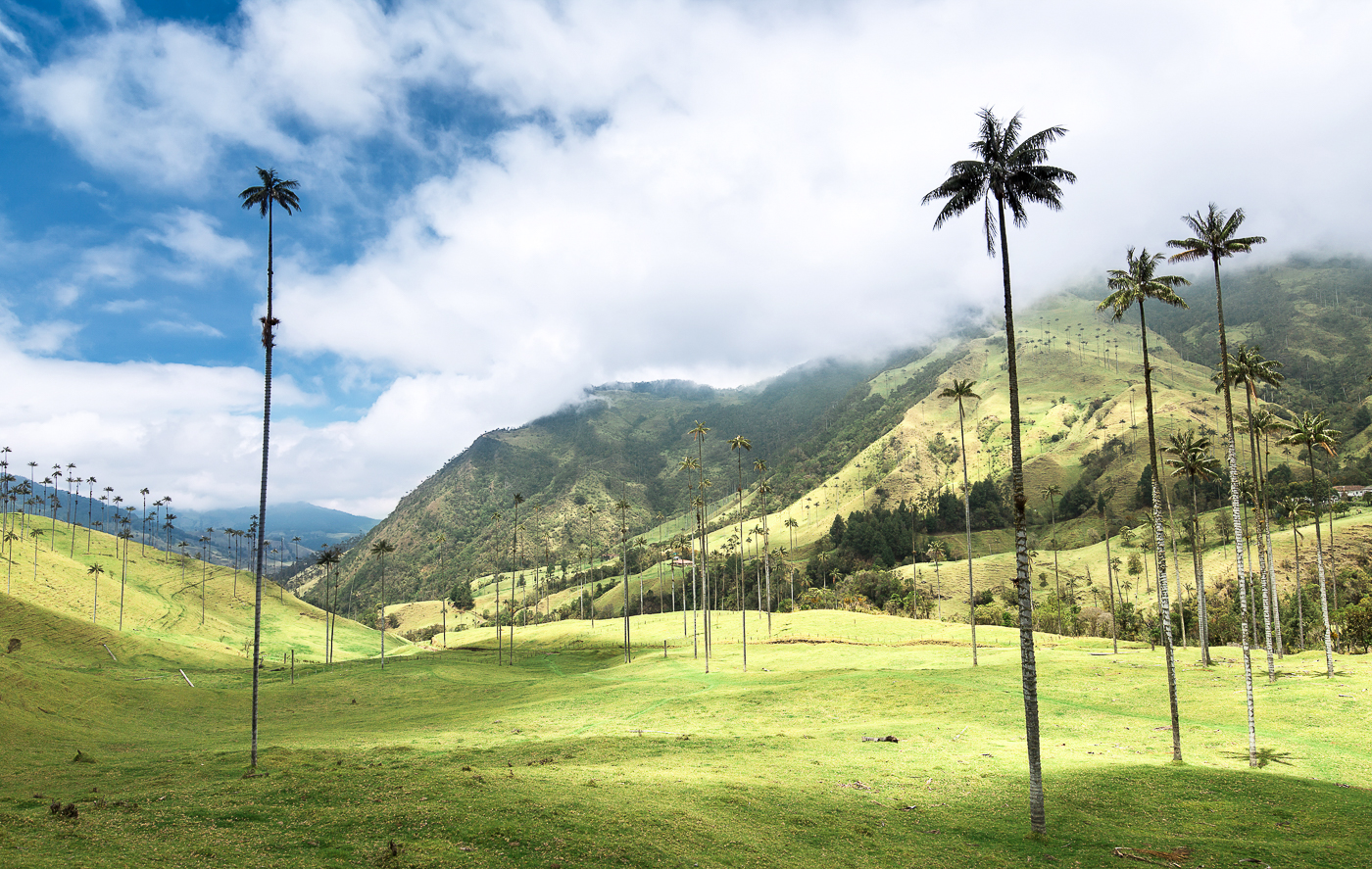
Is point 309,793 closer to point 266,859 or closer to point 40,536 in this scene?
point 266,859

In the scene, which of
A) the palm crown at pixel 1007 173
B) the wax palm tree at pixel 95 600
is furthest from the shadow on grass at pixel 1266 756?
the wax palm tree at pixel 95 600

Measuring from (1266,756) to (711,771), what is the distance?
24.6 m

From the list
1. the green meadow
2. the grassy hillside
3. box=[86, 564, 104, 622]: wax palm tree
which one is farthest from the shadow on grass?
box=[86, 564, 104, 622]: wax palm tree

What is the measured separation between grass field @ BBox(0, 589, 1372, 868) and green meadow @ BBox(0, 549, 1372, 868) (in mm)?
159

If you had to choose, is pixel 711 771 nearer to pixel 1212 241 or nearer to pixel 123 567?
pixel 1212 241

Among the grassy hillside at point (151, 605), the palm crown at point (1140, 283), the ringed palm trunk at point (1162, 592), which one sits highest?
the palm crown at point (1140, 283)

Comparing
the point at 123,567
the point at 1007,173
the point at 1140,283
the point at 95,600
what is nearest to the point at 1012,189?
the point at 1007,173

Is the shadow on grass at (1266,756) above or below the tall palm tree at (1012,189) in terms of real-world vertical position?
below

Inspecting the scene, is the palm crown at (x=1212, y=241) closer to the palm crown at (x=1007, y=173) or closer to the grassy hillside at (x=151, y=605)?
the palm crown at (x=1007, y=173)

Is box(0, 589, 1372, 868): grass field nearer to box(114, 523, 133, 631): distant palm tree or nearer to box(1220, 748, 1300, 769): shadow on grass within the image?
box(1220, 748, 1300, 769): shadow on grass

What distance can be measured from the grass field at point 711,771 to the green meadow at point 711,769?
0.16 meters

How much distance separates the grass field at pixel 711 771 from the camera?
17984 millimetres

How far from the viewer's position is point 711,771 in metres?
28.6

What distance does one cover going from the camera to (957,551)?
187625 millimetres
